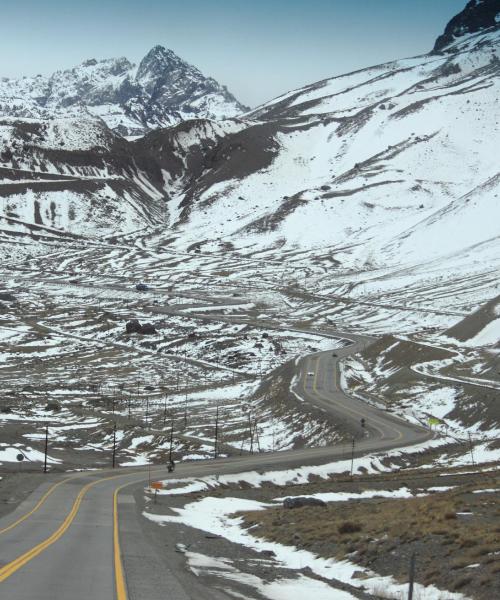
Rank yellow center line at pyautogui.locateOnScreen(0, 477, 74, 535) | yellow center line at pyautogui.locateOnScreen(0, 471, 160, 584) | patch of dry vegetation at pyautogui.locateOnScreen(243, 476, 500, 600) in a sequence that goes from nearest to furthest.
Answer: yellow center line at pyautogui.locateOnScreen(0, 471, 160, 584) → patch of dry vegetation at pyautogui.locateOnScreen(243, 476, 500, 600) → yellow center line at pyautogui.locateOnScreen(0, 477, 74, 535)

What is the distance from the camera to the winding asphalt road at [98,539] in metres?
16.5

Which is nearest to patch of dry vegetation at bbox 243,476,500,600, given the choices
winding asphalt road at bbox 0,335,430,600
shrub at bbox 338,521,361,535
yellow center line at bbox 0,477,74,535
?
shrub at bbox 338,521,361,535

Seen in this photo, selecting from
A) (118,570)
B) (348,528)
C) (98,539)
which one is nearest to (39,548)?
(98,539)

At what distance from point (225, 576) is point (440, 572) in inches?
Answer: 248

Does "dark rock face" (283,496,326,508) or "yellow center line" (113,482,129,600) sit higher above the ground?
"yellow center line" (113,482,129,600)

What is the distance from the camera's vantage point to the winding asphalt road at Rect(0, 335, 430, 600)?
16484mm

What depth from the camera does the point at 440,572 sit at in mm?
18484

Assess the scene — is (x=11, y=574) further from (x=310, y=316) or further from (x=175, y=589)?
(x=310, y=316)

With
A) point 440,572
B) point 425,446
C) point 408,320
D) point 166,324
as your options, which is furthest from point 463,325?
point 440,572

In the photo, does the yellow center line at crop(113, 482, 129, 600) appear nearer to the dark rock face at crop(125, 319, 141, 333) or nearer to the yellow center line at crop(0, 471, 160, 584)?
the yellow center line at crop(0, 471, 160, 584)

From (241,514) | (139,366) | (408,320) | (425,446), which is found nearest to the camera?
(241,514)

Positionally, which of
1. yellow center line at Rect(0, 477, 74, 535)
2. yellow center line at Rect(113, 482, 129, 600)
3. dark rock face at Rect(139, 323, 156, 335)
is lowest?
yellow center line at Rect(0, 477, 74, 535)

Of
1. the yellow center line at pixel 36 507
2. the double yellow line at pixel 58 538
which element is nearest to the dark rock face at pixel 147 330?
the yellow center line at pixel 36 507

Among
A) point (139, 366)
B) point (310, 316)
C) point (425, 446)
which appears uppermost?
point (310, 316)
